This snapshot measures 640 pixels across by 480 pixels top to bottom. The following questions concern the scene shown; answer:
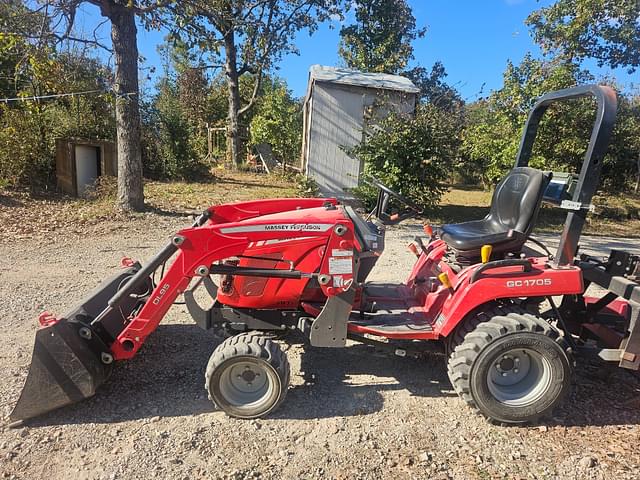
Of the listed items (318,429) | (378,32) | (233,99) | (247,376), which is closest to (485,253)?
(318,429)

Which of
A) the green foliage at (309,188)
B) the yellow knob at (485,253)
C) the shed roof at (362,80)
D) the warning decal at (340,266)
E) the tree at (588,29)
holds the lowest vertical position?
the green foliage at (309,188)

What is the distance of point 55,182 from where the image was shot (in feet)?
37.4

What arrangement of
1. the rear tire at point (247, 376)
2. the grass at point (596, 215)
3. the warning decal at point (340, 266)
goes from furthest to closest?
the grass at point (596, 215), the warning decal at point (340, 266), the rear tire at point (247, 376)

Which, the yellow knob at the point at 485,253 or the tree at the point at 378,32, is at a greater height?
the tree at the point at 378,32

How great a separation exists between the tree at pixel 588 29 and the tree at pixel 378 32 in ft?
32.5

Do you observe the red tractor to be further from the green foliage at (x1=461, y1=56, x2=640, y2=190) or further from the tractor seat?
the green foliage at (x1=461, y1=56, x2=640, y2=190)

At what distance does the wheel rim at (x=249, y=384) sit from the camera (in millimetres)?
2951

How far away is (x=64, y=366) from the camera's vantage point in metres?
2.83

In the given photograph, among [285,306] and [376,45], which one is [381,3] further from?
[285,306]

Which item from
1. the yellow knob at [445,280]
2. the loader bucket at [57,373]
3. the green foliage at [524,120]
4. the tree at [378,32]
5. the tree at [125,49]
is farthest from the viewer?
the tree at [378,32]

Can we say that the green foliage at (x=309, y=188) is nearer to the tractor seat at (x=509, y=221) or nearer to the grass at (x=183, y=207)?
the grass at (x=183, y=207)

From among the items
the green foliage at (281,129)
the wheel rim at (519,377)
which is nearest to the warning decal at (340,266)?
the wheel rim at (519,377)

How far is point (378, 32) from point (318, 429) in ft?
86.6

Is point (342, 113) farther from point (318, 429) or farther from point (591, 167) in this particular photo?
point (318, 429)
